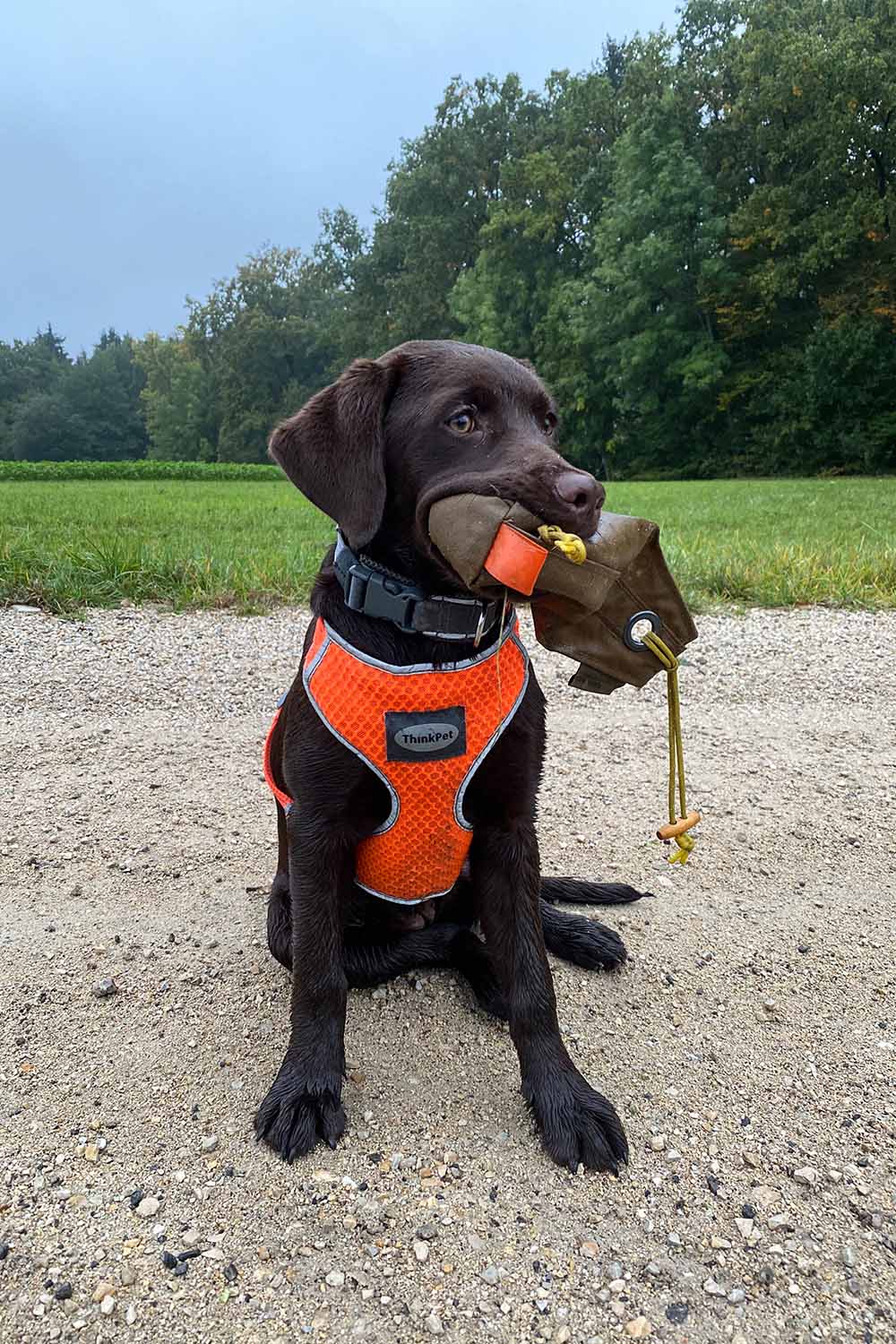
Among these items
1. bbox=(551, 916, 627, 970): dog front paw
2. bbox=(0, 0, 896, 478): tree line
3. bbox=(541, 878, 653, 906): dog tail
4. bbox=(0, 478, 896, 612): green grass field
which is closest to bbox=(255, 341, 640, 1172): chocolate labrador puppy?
bbox=(551, 916, 627, 970): dog front paw

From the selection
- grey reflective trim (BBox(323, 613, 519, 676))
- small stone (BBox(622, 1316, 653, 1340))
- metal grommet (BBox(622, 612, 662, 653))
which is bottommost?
small stone (BBox(622, 1316, 653, 1340))

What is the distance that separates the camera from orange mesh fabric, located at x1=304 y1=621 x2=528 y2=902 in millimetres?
2053

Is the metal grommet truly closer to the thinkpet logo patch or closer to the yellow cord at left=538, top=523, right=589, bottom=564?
the yellow cord at left=538, top=523, right=589, bottom=564

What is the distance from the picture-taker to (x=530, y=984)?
220 cm

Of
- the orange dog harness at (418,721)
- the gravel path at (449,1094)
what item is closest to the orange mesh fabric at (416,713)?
the orange dog harness at (418,721)

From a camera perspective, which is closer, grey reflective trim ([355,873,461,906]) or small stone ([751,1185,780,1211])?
small stone ([751,1185,780,1211])

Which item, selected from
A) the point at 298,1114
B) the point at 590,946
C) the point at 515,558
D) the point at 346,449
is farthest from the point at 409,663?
the point at 590,946

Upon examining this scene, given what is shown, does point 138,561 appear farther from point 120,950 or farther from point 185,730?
point 120,950

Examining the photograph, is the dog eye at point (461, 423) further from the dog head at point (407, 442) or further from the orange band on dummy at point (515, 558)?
the orange band on dummy at point (515, 558)

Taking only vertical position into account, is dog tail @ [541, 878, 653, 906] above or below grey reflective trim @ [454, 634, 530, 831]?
below

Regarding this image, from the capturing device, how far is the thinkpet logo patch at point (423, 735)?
2045 millimetres

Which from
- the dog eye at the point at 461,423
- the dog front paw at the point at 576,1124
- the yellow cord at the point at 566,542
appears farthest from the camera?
the dog eye at the point at 461,423

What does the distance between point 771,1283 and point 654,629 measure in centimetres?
129

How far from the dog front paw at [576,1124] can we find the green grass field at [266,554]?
4950 mm
